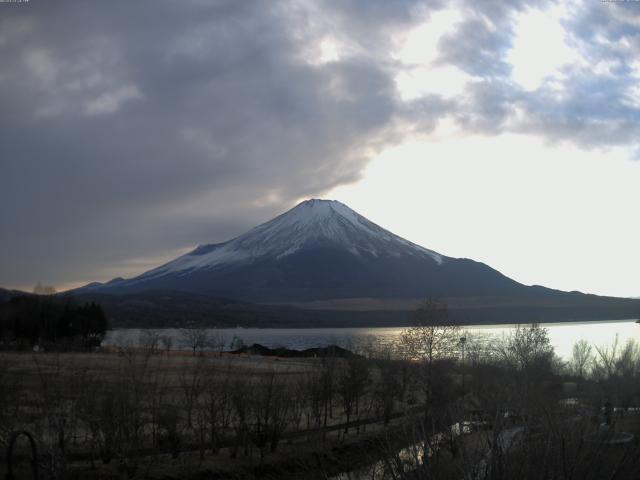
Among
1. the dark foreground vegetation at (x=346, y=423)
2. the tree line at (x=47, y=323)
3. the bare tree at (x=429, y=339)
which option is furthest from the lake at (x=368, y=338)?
the dark foreground vegetation at (x=346, y=423)

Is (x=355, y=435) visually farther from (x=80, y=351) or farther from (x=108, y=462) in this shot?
(x=80, y=351)

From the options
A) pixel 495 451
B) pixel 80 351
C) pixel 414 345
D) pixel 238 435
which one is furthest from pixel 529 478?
pixel 80 351

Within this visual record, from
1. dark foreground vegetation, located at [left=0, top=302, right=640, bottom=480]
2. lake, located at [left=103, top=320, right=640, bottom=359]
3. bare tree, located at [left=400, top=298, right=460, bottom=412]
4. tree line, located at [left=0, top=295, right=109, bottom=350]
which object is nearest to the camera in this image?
dark foreground vegetation, located at [left=0, top=302, right=640, bottom=480]

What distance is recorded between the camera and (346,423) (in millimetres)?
34375

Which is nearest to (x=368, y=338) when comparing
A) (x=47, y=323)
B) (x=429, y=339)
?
(x=47, y=323)

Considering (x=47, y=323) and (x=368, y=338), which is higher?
(x=47, y=323)

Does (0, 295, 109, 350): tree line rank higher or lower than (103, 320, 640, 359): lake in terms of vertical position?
higher

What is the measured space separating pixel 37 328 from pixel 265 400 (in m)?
63.7

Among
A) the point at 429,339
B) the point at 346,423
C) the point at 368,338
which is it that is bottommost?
the point at 346,423

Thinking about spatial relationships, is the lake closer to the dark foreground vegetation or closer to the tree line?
the tree line

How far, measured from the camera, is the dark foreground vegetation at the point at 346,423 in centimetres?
969

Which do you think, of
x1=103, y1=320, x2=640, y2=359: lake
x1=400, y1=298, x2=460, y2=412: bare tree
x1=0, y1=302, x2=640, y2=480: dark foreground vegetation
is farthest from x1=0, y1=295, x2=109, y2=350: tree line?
x1=400, y1=298, x2=460, y2=412: bare tree

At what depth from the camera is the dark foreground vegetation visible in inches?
381

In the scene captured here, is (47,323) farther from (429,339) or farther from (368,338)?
(429,339)
